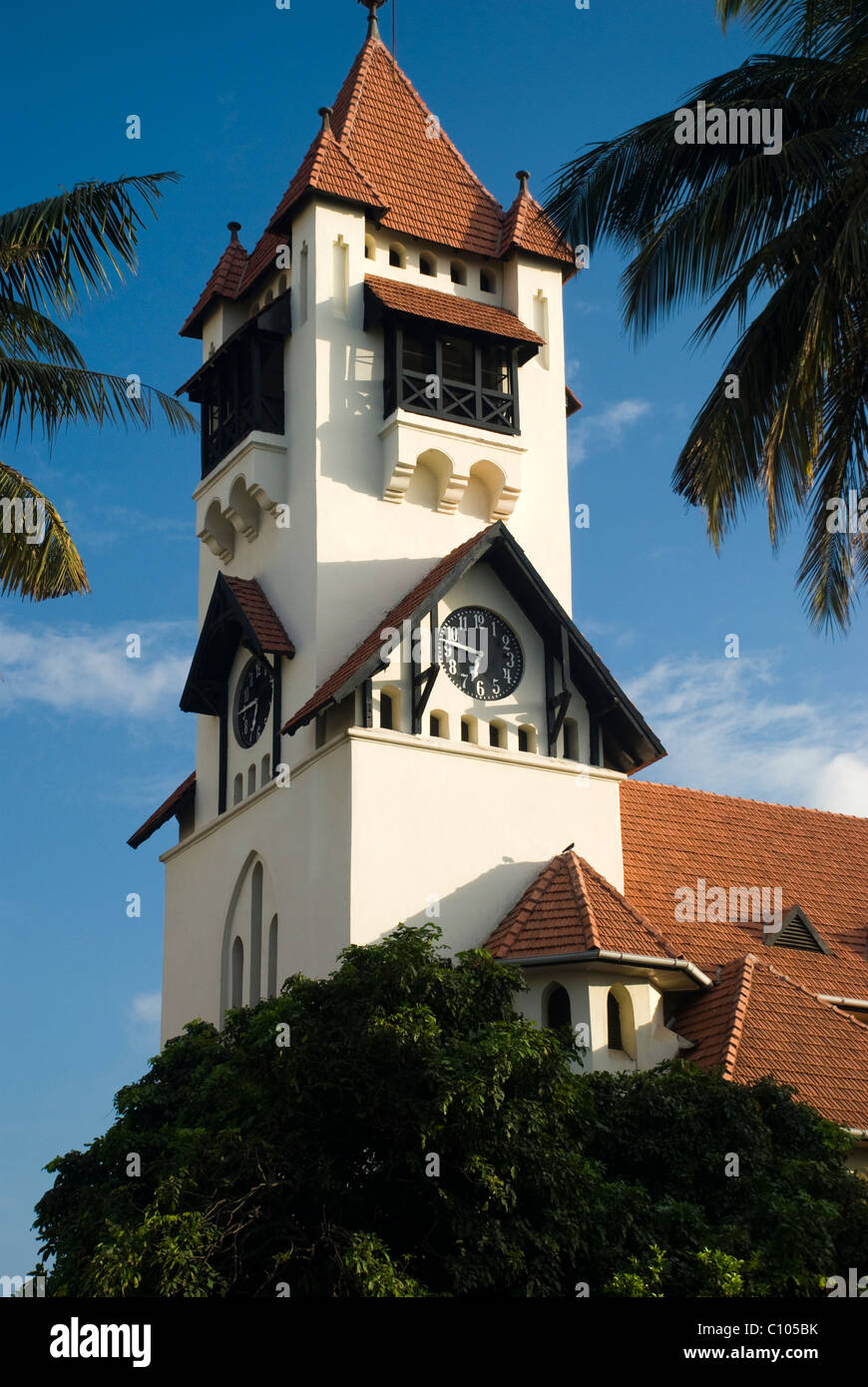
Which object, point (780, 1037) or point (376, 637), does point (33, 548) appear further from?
point (780, 1037)

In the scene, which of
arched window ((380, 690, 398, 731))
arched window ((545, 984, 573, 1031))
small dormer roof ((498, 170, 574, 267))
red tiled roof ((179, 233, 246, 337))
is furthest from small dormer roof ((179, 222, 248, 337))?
arched window ((545, 984, 573, 1031))

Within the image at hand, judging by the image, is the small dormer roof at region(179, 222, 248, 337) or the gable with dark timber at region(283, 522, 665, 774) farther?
the small dormer roof at region(179, 222, 248, 337)

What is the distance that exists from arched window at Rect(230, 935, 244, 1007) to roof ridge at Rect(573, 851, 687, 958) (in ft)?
20.5

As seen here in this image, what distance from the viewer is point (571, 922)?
28.5 meters

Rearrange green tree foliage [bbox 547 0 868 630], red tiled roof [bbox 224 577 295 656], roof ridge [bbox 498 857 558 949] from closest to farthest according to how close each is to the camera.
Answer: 1. green tree foliage [bbox 547 0 868 630]
2. roof ridge [bbox 498 857 558 949]
3. red tiled roof [bbox 224 577 295 656]

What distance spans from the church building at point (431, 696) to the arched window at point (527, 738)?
0.16ft

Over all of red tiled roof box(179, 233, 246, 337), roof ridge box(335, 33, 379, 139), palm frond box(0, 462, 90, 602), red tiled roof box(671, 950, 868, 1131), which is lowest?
red tiled roof box(671, 950, 868, 1131)

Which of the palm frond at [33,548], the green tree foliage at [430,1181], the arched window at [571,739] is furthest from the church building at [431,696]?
the palm frond at [33,548]

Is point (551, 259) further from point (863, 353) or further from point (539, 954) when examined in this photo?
point (863, 353)

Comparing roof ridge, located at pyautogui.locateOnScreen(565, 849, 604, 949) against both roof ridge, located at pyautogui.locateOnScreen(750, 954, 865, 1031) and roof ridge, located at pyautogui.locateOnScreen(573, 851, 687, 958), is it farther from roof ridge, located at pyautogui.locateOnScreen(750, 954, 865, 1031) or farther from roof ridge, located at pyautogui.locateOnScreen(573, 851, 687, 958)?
roof ridge, located at pyautogui.locateOnScreen(750, 954, 865, 1031)

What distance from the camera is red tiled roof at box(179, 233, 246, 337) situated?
36.6 metres

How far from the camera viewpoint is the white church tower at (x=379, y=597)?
29.6 m

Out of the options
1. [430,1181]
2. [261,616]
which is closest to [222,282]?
A: [261,616]
